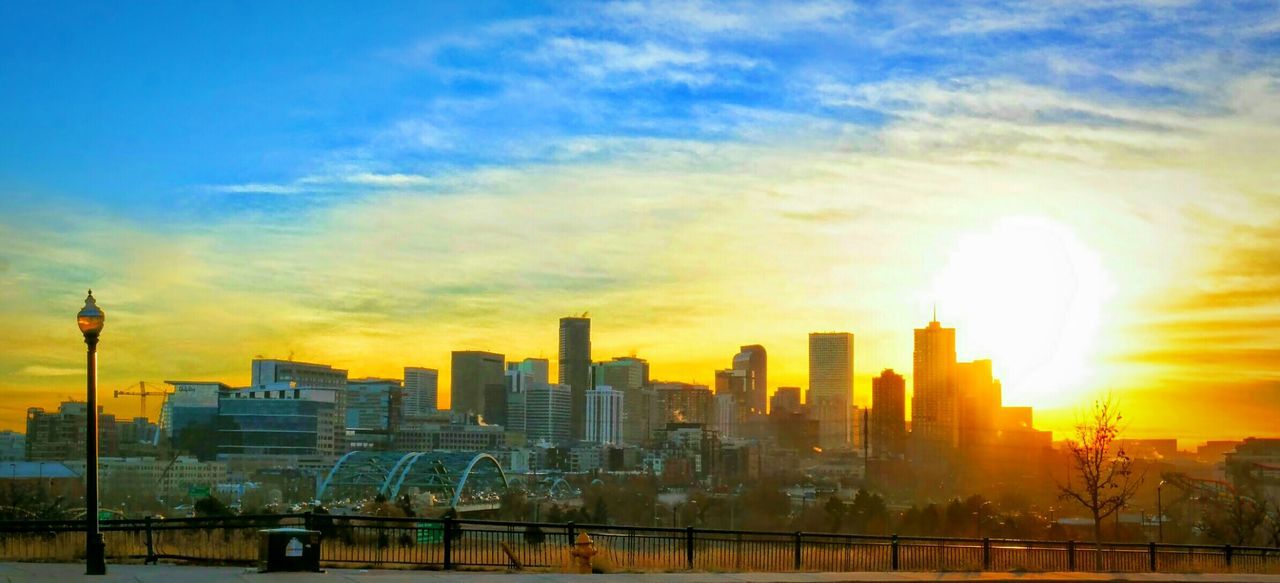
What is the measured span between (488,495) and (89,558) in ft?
248

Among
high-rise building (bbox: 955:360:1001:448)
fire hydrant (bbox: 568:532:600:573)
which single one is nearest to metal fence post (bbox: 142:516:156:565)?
fire hydrant (bbox: 568:532:600:573)

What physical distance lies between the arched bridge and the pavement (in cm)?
6507

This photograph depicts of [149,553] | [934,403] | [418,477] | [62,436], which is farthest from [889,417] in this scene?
[149,553]

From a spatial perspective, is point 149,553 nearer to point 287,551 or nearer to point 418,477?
point 287,551

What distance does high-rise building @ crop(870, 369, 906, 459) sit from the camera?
152562mm

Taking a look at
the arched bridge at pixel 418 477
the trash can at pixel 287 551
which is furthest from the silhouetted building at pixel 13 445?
the trash can at pixel 287 551

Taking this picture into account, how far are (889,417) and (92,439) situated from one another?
545ft

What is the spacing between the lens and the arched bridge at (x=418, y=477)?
3708 inches

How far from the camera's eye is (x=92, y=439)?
21.5 m

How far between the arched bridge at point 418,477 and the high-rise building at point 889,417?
52828 mm

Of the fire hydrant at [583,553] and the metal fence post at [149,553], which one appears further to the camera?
the fire hydrant at [583,553]

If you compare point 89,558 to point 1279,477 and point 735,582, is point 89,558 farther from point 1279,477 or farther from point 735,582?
point 1279,477

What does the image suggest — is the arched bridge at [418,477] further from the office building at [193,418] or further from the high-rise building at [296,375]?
the high-rise building at [296,375]

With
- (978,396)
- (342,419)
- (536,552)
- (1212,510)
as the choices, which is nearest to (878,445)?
(978,396)
